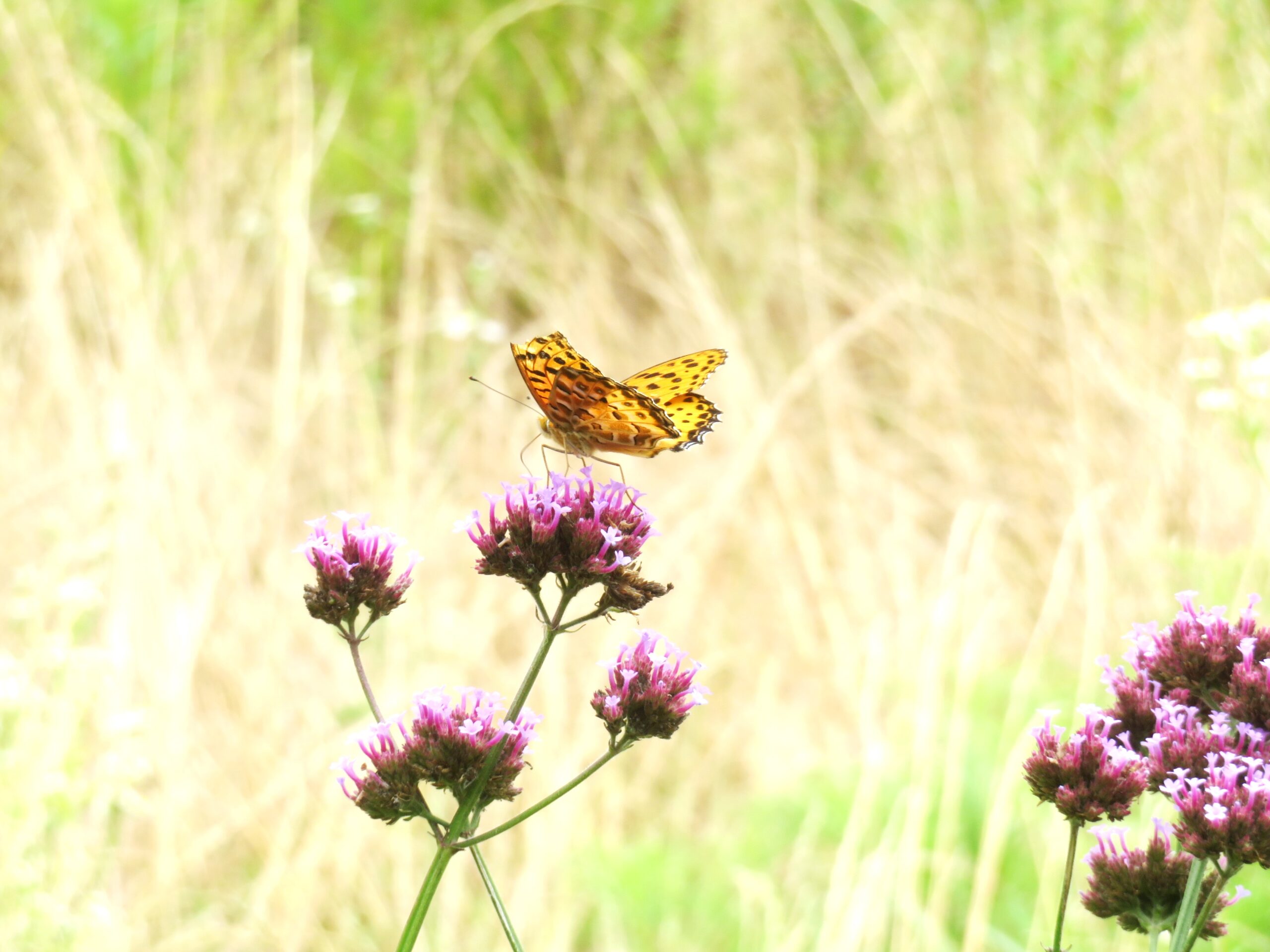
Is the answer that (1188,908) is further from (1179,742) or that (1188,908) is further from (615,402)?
(615,402)

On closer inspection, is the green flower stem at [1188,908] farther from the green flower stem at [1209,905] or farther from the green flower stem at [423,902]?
the green flower stem at [423,902]

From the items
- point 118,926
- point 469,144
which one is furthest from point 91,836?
point 469,144

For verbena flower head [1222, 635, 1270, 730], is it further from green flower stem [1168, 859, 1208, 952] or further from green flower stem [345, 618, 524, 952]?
green flower stem [345, 618, 524, 952]

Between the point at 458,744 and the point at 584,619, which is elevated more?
the point at 584,619

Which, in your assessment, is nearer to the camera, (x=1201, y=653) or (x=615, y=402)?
(x=1201, y=653)

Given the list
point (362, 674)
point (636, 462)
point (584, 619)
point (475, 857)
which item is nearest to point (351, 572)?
point (362, 674)

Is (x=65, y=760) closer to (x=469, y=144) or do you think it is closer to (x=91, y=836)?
(x=91, y=836)

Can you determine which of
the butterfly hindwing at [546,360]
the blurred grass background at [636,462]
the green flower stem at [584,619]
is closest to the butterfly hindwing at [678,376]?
the butterfly hindwing at [546,360]
